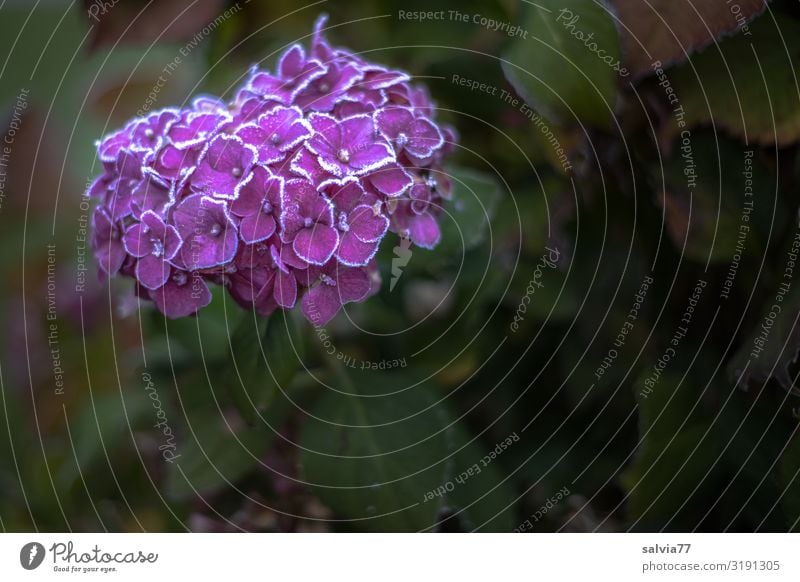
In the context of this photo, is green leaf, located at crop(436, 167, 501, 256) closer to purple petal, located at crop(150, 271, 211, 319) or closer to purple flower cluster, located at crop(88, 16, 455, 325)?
purple flower cluster, located at crop(88, 16, 455, 325)

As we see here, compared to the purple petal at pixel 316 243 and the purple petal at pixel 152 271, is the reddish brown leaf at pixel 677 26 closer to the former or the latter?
the purple petal at pixel 316 243

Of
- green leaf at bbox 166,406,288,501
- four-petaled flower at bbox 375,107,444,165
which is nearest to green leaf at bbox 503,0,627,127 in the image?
four-petaled flower at bbox 375,107,444,165

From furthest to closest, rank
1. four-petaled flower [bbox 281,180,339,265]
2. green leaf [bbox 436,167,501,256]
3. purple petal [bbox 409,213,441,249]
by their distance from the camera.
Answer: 1. green leaf [bbox 436,167,501,256]
2. purple petal [bbox 409,213,441,249]
3. four-petaled flower [bbox 281,180,339,265]

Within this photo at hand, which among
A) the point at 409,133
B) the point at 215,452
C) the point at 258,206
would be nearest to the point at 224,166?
the point at 258,206

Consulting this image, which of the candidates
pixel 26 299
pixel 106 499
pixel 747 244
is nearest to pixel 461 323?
pixel 747 244
